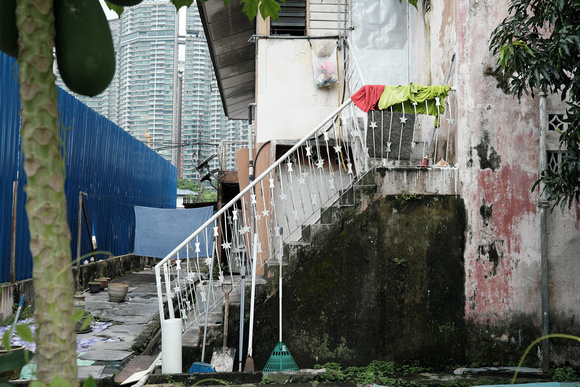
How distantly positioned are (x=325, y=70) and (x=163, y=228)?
242 inches

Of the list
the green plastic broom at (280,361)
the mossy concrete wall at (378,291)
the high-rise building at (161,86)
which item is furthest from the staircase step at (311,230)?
the high-rise building at (161,86)

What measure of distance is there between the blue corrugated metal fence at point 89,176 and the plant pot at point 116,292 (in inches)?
62.3

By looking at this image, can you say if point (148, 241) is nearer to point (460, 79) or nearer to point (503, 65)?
point (460, 79)

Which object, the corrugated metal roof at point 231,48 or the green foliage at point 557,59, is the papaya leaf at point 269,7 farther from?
the corrugated metal roof at point 231,48

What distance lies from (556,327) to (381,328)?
6.34ft

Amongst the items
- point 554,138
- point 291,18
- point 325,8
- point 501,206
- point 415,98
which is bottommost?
point 501,206

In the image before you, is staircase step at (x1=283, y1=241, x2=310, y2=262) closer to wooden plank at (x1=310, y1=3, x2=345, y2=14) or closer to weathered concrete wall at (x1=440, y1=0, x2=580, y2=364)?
weathered concrete wall at (x1=440, y1=0, x2=580, y2=364)

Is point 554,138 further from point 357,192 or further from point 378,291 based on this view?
point 378,291

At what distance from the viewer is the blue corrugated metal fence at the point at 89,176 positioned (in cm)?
855

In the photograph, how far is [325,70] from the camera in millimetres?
8797

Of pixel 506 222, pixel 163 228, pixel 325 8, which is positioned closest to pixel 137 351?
pixel 506 222

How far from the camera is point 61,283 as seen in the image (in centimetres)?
93

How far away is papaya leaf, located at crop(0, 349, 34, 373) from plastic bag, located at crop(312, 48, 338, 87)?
802cm

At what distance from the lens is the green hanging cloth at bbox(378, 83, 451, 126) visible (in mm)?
6113
